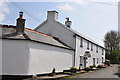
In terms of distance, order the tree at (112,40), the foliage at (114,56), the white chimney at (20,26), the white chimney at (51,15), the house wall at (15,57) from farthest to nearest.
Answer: the tree at (112,40), the foliage at (114,56), the white chimney at (51,15), the white chimney at (20,26), the house wall at (15,57)

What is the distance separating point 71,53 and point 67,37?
2.53 metres

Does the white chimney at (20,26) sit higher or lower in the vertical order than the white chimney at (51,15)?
lower

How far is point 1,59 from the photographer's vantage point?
50.3 feet

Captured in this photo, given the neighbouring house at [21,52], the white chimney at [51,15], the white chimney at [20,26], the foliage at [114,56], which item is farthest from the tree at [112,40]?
the white chimney at [20,26]

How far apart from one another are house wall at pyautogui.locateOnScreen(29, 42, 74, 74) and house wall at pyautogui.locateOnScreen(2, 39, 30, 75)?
53cm

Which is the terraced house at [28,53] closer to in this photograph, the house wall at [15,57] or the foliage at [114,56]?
the house wall at [15,57]

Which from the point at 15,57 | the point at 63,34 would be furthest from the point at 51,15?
the point at 15,57

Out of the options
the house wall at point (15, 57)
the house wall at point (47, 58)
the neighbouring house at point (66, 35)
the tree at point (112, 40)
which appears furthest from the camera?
the tree at point (112, 40)

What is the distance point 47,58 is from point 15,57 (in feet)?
12.5

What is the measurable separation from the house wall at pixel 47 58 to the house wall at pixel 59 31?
2.41m

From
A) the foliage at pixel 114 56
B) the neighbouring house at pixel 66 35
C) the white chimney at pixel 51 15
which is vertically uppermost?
the white chimney at pixel 51 15

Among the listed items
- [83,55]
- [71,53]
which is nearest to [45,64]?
[71,53]

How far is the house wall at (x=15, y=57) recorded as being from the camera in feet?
49.7

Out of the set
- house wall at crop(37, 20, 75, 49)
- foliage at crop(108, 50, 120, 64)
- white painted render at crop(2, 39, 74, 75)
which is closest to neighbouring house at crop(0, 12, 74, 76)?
white painted render at crop(2, 39, 74, 75)
